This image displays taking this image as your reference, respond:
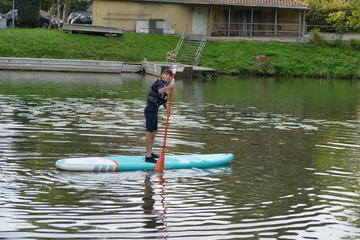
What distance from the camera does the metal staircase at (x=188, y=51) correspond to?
137ft

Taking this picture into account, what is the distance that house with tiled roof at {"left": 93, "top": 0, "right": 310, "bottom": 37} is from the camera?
48125mm

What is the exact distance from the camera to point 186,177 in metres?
10.4

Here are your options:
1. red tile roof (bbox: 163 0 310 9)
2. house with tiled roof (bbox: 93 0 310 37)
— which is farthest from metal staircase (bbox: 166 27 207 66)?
red tile roof (bbox: 163 0 310 9)

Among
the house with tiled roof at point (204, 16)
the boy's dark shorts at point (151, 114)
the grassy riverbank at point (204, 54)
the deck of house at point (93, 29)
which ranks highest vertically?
the house with tiled roof at point (204, 16)

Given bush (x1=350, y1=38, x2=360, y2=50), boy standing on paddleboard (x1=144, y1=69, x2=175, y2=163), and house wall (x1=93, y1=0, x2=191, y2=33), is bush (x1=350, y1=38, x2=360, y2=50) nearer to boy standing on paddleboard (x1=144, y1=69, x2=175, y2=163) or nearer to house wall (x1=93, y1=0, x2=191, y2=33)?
house wall (x1=93, y1=0, x2=191, y2=33)

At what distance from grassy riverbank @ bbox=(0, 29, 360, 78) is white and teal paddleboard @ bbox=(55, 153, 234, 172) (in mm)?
30338

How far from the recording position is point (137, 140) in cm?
1363

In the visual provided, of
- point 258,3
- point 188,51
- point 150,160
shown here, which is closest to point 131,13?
point 188,51

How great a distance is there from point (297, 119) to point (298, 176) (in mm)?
8473

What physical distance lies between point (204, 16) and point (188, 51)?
7.40 m

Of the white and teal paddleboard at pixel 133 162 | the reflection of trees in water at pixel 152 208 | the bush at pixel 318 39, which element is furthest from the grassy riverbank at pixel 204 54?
the reflection of trees in water at pixel 152 208

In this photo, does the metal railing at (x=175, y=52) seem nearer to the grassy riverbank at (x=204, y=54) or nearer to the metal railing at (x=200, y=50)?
the grassy riverbank at (x=204, y=54)

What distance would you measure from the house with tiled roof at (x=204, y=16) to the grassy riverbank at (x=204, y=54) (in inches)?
126

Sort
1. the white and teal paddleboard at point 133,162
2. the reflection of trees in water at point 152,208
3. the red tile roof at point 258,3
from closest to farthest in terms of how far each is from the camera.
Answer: the reflection of trees in water at point 152,208
the white and teal paddleboard at point 133,162
the red tile roof at point 258,3
